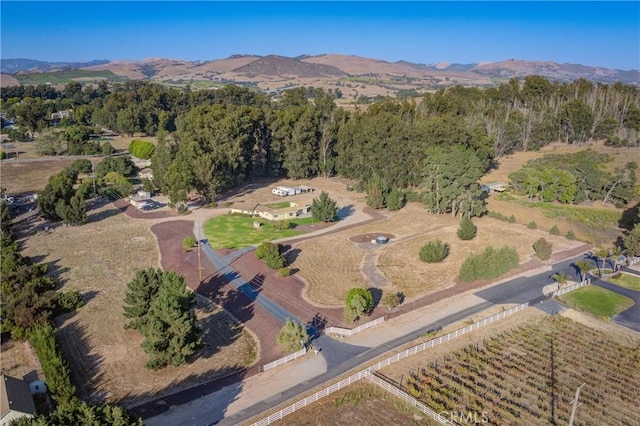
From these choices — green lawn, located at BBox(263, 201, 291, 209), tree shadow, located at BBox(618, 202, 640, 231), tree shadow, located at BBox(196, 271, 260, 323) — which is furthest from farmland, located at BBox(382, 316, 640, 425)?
green lawn, located at BBox(263, 201, 291, 209)

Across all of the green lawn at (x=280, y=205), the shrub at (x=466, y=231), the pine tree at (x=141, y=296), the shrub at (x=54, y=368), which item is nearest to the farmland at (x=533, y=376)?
the pine tree at (x=141, y=296)

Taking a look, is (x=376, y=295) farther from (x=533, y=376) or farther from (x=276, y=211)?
(x=276, y=211)

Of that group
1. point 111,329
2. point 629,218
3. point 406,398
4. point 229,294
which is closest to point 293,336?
point 406,398

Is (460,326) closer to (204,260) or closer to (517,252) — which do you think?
(517,252)

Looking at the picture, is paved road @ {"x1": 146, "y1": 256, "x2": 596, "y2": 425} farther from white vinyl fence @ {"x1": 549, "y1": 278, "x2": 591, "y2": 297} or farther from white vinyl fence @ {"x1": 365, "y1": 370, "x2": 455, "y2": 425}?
white vinyl fence @ {"x1": 365, "y1": 370, "x2": 455, "y2": 425}

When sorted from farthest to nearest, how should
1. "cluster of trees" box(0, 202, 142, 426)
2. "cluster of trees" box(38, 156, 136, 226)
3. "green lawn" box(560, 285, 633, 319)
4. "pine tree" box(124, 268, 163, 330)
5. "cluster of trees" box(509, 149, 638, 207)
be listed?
"cluster of trees" box(509, 149, 638, 207) → "cluster of trees" box(38, 156, 136, 226) → "green lawn" box(560, 285, 633, 319) → "pine tree" box(124, 268, 163, 330) → "cluster of trees" box(0, 202, 142, 426)

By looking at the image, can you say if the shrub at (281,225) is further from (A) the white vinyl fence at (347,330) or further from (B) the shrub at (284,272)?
(A) the white vinyl fence at (347,330)

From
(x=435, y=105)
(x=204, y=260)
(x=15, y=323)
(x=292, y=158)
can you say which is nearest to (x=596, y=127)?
(x=435, y=105)
